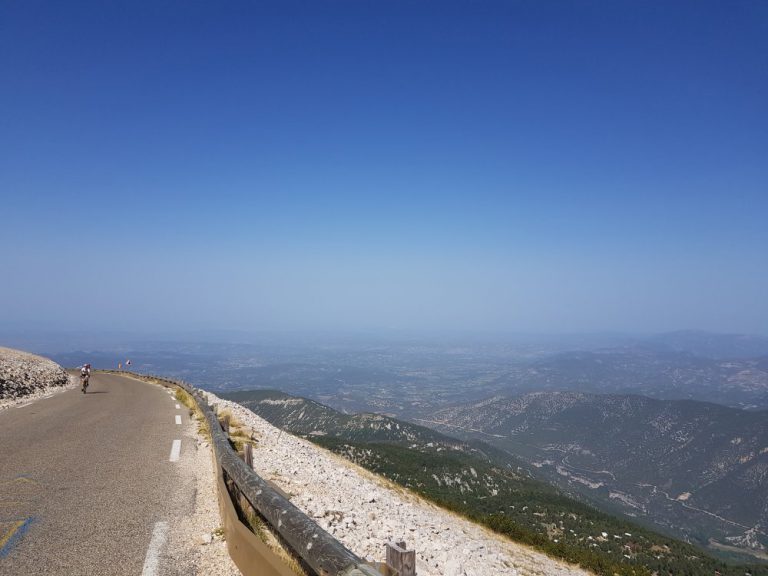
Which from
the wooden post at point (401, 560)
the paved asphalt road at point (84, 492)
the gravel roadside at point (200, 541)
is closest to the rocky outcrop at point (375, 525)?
the gravel roadside at point (200, 541)

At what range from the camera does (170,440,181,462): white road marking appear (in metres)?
10.6

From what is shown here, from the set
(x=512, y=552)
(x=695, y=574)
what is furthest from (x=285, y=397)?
(x=512, y=552)

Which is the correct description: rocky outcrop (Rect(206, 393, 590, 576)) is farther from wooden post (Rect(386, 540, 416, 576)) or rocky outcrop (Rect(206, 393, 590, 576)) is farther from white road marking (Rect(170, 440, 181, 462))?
wooden post (Rect(386, 540, 416, 576))

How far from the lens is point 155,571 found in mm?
4867

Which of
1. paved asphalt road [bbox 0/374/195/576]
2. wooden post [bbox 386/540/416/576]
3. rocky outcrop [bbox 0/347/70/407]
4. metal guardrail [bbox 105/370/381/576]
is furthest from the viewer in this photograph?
rocky outcrop [bbox 0/347/70/407]

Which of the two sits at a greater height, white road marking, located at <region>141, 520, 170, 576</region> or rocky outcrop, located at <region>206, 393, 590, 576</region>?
white road marking, located at <region>141, 520, 170, 576</region>

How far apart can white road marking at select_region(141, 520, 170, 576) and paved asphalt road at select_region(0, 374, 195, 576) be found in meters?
0.07

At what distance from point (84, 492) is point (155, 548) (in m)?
3.23

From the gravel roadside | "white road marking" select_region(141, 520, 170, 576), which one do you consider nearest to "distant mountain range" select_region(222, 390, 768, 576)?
the gravel roadside

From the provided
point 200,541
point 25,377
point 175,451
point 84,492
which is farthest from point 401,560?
point 25,377

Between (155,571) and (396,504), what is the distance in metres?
8.85

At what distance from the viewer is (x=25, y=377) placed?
2686 centimetres

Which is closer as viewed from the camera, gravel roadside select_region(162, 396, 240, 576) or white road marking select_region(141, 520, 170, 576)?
white road marking select_region(141, 520, 170, 576)

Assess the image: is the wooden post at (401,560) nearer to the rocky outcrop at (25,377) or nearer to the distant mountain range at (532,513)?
the distant mountain range at (532,513)
